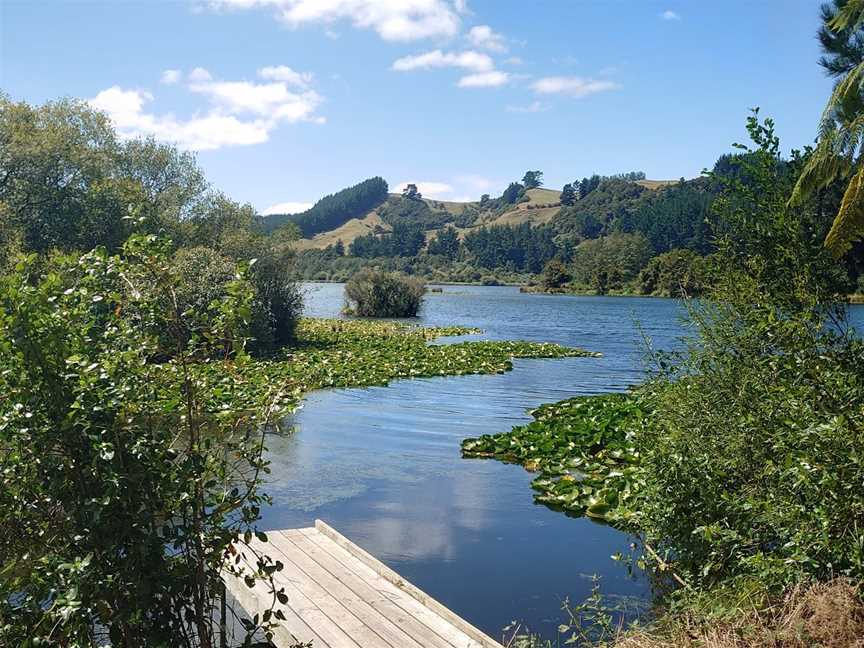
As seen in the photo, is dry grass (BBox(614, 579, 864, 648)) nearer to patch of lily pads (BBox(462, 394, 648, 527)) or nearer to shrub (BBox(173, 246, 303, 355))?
patch of lily pads (BBox(462, 394, 648, 527))

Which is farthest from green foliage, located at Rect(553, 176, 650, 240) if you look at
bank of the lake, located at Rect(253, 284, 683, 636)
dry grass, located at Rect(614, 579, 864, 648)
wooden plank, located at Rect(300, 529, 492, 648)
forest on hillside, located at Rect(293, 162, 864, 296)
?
dry grass, located at Rect(614, 579, 864, 648)

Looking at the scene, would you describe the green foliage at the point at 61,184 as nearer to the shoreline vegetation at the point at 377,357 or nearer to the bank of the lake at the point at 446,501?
the shoreline vegetation at the point at 377,357

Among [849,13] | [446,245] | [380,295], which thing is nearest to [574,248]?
[446,245]

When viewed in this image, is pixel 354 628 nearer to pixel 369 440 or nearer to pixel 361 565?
pixel 361 565

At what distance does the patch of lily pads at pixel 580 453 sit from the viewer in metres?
11.6

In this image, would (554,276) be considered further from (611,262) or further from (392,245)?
(392,245)

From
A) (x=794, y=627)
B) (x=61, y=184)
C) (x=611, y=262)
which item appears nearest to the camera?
(x=794, y=627)

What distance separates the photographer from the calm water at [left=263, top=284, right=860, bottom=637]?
9039mm

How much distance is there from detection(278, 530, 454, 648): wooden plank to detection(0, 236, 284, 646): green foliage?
6.50ft

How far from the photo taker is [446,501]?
12359mm

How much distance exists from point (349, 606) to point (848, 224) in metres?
8.52

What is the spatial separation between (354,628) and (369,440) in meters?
10.5

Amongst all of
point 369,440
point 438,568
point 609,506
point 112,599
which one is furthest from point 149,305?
point 369,440

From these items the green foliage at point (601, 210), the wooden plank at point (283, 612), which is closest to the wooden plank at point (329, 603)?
the wooden plank at point (283, 612)
